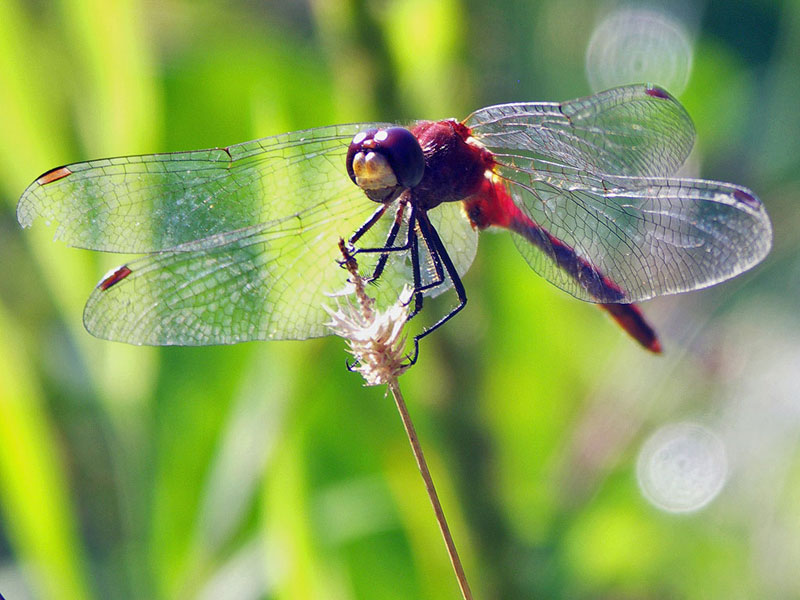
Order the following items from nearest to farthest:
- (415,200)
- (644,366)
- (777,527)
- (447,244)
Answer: (415,200) < (447,244) < (777,527) < (644,366)

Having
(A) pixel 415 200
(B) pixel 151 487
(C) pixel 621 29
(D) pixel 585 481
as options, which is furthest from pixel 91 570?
(C) pixel 621 29

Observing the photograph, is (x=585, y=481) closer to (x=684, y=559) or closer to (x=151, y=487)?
(x=684, y=559)

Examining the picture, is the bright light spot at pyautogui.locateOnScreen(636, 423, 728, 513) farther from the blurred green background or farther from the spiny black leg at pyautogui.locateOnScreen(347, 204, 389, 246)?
the spiny black leg at pyautogui.locateOnScreen(347, 204, 389, 246)

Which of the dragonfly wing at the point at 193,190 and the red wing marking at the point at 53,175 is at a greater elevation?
the red wing marking at the point at 53,175

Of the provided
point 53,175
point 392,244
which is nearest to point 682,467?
point 392,244

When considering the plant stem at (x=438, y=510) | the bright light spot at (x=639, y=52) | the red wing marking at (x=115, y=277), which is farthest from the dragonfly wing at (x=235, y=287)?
the bright light spot at (x=639, y=52)

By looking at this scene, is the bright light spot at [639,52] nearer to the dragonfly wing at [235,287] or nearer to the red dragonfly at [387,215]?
the red dragonfly at [387,215]
